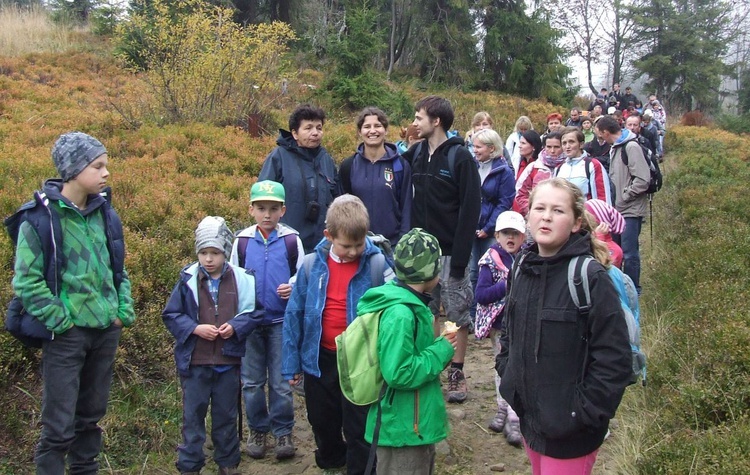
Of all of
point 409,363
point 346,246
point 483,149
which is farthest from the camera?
point 483,149

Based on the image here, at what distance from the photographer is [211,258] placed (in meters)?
3.94

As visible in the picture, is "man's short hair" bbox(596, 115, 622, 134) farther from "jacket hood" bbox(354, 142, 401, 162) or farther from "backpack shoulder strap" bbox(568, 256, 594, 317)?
"backpack shoulder strap" bbox(568, 256, 594, 317)

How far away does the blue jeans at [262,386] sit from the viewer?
172 inches

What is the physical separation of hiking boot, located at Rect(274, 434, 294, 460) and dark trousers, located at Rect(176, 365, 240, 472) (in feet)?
1.11

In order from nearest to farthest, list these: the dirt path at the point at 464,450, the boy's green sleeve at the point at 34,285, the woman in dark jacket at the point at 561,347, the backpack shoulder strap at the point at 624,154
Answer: the woman in dark jacket at the point at 561,347
the boy's green sleeve at the point at 34,285
the dirt path at the point at 464,450
the backpack shoulder strap at the point at 624,154

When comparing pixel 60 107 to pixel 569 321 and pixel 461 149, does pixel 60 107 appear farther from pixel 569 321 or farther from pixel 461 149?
pixel 569 321

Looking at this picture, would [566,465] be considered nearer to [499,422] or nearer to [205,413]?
[499,422]

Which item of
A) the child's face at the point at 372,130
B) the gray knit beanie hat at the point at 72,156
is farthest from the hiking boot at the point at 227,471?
the child's face at the point at 372,130

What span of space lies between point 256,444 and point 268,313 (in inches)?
36.9

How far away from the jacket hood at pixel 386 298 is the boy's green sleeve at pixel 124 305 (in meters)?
1.53

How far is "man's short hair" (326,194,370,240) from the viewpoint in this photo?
3512 mm

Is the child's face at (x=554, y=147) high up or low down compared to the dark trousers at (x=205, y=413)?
up

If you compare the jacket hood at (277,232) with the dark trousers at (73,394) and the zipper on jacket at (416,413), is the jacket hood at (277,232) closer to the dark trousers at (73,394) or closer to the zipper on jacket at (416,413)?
the dark trousers at (73,394)

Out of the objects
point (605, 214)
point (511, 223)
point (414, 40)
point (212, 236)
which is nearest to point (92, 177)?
point (212, 236)
